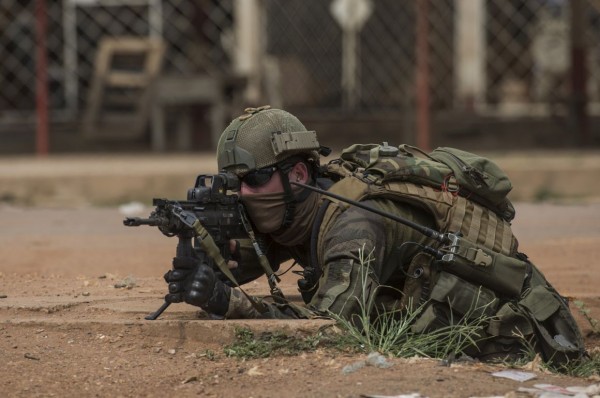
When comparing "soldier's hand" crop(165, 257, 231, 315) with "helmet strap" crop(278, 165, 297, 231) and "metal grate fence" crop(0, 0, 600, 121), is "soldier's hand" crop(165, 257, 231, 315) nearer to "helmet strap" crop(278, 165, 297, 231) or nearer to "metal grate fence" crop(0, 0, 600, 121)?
"helmet strap" crop(278, 165, 297, 231)

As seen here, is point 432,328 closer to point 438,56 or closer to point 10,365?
point 10,365

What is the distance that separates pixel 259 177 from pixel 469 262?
0.78 metres

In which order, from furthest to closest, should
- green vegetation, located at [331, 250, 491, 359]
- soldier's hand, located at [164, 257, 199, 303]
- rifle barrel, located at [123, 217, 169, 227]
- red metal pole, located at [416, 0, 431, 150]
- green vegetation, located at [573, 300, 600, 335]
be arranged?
1. red metal pole, located at [416, 0, 431, 150]
2. green vegetation, located at [573, 300, 600, 335]
3. green vegetation, located at [331, 250, 491, 359]
4. soldier's hand, located at [164, 257, 199, 303]
5. rifle barrel, located at [123, 217, 169, 227]

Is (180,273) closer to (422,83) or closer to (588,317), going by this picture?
(588,317)

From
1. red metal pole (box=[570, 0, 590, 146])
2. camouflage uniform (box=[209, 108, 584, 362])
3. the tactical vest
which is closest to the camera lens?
camouflage uniform (box=[209, 108, 584, 362])

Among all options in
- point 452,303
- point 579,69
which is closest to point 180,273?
point 452,303

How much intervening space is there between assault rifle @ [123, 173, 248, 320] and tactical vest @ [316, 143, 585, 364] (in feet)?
1.04

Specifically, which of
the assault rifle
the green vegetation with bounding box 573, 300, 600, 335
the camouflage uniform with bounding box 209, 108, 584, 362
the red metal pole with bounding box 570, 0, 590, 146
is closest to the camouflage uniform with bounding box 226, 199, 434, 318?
the camouflage uniform with bounding box 209, 108, 584, 362

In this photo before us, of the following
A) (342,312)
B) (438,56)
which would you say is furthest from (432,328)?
(438,56)

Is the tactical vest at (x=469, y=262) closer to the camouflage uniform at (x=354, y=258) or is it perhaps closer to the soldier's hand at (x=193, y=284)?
the camouflage uniform at (x=354, y=258)

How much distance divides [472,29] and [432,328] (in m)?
10.5

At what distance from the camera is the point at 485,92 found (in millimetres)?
15273

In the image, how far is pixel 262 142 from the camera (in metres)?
4.53

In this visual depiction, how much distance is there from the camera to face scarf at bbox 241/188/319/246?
4555 millimetres
